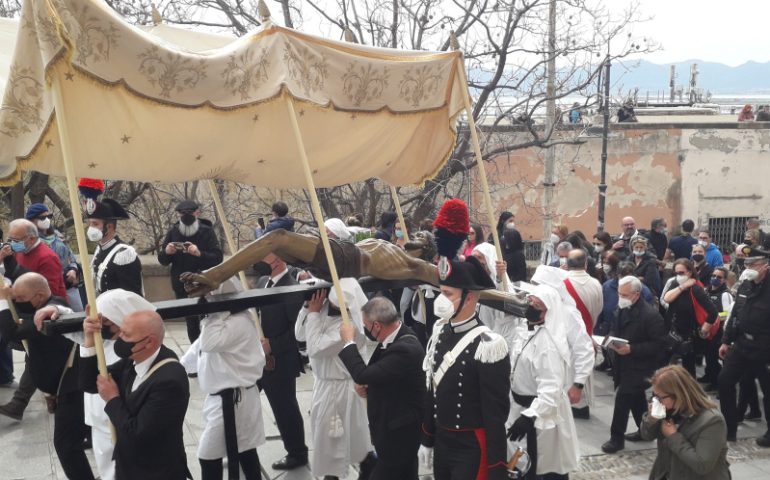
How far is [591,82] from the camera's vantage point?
45.5ft

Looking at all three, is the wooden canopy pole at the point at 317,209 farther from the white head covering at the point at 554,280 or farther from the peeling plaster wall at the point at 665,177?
the peeling plaster wall at the point at 665,177

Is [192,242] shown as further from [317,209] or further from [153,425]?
[153,425]

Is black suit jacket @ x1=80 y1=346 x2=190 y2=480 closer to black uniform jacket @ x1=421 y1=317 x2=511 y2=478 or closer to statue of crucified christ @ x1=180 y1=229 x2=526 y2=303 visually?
statue of crucified christ @ x1=180 y1=229 x2=526 y2=303

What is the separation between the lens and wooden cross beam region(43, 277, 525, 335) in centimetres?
513

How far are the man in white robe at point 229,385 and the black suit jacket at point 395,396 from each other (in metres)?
0.97

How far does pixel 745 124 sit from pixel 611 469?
19.4m

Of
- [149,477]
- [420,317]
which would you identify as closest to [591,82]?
[420,317]

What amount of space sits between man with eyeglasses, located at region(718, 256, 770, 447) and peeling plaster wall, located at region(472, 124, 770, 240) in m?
14.4

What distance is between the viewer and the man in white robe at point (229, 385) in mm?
5770

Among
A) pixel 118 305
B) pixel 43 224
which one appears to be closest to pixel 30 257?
pixel 43 224

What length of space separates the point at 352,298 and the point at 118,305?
1.90m

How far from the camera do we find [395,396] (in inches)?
207

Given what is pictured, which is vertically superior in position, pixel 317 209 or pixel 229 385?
Result: pixel 317 209

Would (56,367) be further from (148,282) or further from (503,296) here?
(148,282)
